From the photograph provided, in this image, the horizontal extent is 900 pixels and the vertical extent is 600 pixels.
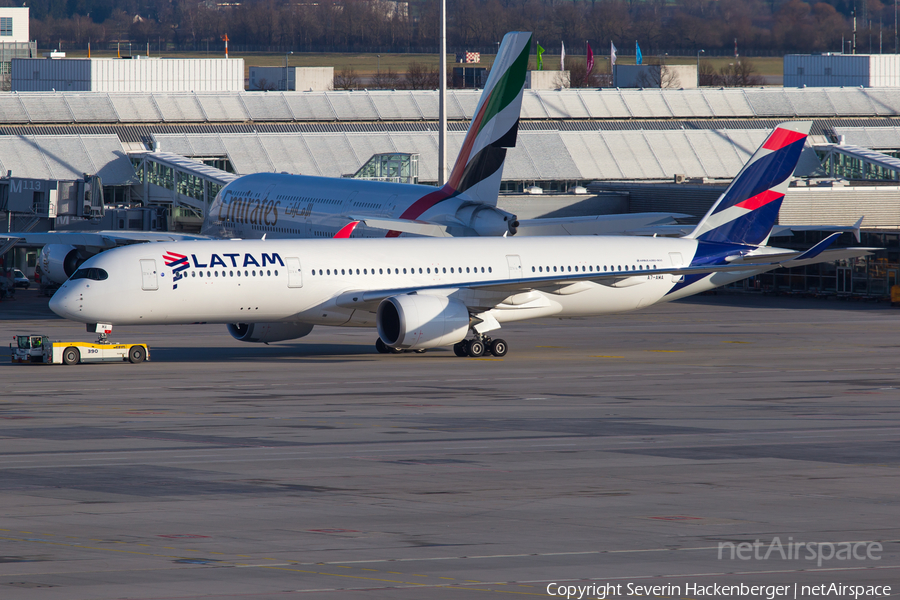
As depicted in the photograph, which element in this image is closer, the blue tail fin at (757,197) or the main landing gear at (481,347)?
the main landing gear at (481,347)

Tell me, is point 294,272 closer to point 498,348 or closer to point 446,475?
point 498,348

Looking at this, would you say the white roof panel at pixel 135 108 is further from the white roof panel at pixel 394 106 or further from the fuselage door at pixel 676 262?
the fuselage door at pixel 676 262

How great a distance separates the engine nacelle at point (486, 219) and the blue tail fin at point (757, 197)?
8.50 meters

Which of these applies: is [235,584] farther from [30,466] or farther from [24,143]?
[24,143]

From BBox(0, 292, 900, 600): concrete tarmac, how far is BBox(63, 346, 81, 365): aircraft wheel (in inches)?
45.8

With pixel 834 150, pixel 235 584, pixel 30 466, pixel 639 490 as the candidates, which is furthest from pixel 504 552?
pixel 834 150

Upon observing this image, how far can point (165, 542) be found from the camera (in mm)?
18422

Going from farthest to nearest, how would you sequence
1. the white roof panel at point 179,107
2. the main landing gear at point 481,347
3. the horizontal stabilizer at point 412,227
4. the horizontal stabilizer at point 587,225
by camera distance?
the white roof panel at point 179,107 < the horizontal stabilizer at point 587,225 < the horizontal stabilizer at point 412,227 < the main landing gear at point 481,347

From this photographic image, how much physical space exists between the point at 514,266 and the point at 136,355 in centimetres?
1297

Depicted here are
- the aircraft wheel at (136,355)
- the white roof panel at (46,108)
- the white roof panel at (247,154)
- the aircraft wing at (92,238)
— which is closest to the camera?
the aircraft wheel at (136,355)

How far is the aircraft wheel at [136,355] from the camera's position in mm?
43188

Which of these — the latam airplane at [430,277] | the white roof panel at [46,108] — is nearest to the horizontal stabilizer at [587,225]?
the latam airplane at [430,277]

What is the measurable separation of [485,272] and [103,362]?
1294cm

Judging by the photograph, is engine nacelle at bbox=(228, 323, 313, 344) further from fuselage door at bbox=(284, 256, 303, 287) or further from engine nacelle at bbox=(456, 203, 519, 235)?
engine nacelle at bbox=(456, 203, 519, 235)
